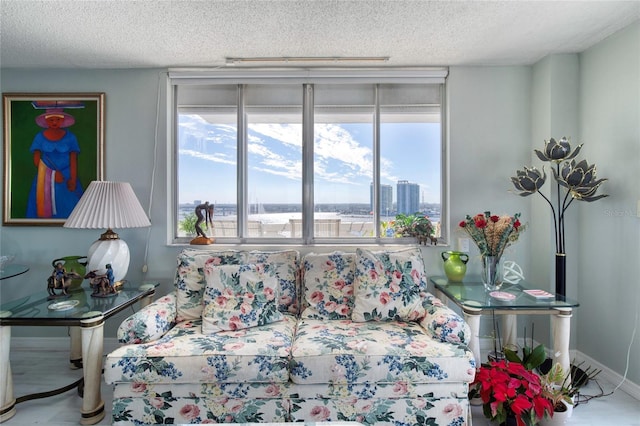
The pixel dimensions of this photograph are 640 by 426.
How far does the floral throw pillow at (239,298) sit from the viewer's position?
210 cm

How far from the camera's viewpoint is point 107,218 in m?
2.33

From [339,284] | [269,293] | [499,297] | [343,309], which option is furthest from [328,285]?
[499,297]

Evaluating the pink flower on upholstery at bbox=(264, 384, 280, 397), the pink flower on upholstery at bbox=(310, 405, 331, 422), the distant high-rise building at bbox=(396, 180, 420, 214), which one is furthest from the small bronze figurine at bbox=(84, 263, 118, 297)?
the distant high-rise building at bbox=(396, 180, 420, 214)

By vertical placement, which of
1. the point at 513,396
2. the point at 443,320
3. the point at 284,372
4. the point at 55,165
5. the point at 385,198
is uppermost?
the point at 55,165

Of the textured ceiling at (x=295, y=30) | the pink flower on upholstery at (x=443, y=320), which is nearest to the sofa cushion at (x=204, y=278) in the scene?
the pink flower on upholstery at (x=443, y=320)

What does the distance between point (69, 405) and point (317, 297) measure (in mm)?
1720

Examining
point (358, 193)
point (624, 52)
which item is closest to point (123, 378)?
point (358, 193)

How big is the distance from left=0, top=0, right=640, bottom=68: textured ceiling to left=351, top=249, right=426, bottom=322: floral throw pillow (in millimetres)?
1588

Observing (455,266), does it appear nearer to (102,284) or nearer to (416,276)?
(416,276)

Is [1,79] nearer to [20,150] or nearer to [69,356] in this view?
[20,150]

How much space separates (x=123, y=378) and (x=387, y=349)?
1.43 m

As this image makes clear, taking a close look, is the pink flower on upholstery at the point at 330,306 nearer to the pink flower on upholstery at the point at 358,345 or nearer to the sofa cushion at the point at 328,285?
the sofa cushion at the point at 328,285

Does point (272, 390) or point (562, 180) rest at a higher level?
point (562, 180)

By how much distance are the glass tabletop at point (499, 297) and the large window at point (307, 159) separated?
651 mm
